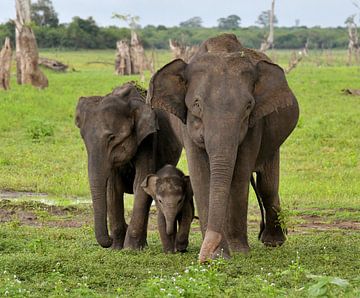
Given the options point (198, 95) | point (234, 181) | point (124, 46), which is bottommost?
point (124, 46)

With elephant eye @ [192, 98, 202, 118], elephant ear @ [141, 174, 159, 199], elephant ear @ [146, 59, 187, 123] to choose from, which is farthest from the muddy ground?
elephant eye @ [192, 98, 202, 118]

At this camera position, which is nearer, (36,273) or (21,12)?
(36,273)

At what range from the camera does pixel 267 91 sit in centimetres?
955

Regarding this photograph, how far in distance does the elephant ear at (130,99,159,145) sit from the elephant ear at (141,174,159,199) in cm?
39

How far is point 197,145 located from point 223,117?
48 centimetres

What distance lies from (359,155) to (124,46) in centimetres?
3319

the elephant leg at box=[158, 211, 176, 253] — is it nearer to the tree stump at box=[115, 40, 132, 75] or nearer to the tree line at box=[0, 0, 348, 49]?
the tree line at box=[0, 0, 348, 49]

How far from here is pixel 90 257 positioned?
930 centimetres

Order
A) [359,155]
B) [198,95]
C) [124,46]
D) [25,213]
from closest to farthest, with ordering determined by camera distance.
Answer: [198,95], [25,213], [359,155], [124,46]

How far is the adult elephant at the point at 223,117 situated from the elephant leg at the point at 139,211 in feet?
3.47

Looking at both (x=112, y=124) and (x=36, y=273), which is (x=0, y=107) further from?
(x=36, y=273)

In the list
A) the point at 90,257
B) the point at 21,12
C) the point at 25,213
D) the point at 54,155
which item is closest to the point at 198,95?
the point at 90,257

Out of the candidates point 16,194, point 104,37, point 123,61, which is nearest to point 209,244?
point 16,194

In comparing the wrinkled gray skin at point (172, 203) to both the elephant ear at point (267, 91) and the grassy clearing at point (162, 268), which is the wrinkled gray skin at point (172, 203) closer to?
the grassy clearing at point (162, 268)
